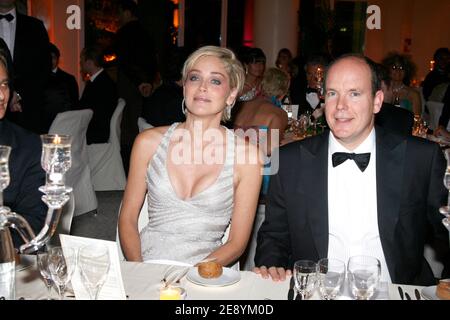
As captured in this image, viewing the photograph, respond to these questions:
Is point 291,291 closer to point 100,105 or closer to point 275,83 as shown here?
point 275,83

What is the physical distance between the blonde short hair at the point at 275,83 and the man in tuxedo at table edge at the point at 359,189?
337cm

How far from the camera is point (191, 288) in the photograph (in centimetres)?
183

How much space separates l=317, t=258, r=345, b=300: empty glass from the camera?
1666mm

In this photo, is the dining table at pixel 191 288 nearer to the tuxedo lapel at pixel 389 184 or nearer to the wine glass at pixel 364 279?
the wine glass at pixel 364 279

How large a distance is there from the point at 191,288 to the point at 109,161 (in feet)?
15.2

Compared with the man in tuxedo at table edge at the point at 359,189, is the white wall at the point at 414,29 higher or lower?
higher

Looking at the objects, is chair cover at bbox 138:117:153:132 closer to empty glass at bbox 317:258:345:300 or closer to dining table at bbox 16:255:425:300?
dining table at bbox 16:255:425:300

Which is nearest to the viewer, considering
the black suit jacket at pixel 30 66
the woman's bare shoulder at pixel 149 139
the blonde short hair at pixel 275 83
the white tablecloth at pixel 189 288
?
the white tablecloth at pixel 189 288

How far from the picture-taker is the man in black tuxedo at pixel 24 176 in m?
2.39

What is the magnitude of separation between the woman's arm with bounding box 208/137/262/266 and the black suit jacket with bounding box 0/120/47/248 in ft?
2.76

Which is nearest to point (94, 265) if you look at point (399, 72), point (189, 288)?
point (189, 288)

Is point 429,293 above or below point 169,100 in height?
below

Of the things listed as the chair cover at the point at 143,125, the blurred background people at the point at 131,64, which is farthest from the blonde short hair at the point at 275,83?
the blurred background people at the point at 131,64
